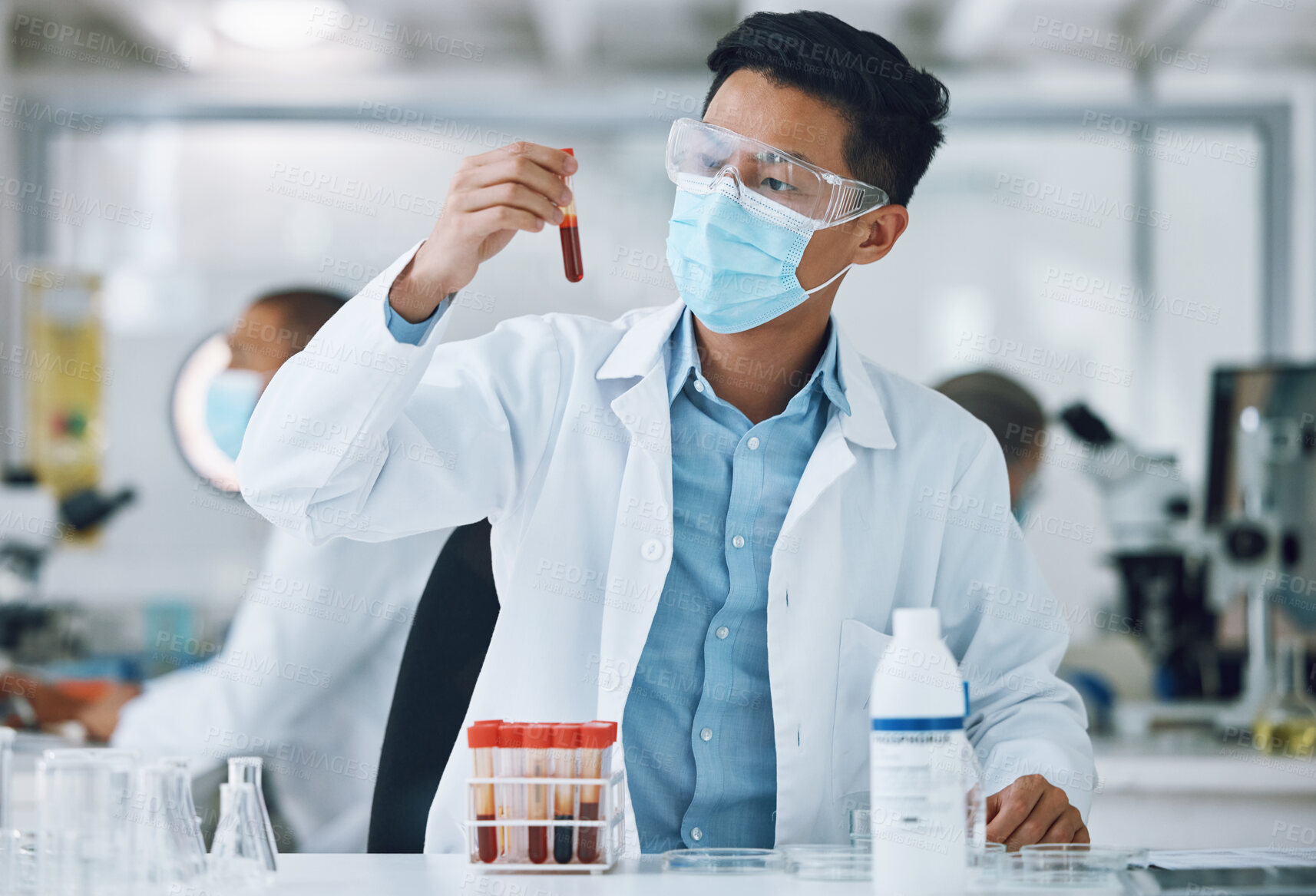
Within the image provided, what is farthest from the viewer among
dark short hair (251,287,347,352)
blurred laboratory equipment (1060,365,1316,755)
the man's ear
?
blurred laboratory equipment (1060,365,1316,755)

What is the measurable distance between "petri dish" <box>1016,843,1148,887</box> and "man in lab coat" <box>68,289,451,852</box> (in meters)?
1.08

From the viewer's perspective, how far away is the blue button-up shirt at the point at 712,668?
1449mm

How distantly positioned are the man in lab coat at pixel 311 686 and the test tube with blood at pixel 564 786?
2.86 feet

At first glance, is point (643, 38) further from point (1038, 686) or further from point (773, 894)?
point (773, 894)

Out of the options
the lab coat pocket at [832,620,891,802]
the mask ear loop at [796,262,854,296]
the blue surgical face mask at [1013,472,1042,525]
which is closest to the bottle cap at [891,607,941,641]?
the lab coat pocket at [832,620,891,802]

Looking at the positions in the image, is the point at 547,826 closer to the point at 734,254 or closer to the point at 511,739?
the point at 511,739

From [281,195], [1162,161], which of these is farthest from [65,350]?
[1162,161]

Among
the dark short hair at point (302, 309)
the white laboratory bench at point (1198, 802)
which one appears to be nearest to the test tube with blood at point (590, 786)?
the dark short hair at point (302, 309)

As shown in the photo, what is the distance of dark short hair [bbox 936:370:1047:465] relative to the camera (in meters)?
3.11

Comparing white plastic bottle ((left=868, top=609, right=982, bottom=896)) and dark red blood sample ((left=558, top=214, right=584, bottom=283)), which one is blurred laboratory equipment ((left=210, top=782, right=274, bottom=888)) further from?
dark red blood sample ((left=558, top=214, right=584, bottom=283))

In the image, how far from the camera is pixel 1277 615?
3.38 meters

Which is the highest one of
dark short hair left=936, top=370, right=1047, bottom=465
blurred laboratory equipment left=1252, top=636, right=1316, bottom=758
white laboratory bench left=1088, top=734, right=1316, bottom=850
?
dark short hair left=936, top=370, right=1047, bottom=465

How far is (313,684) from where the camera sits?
212 cm

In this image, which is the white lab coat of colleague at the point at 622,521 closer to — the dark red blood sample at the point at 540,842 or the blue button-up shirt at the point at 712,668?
the blue button-up shirt at the point at 712,668
